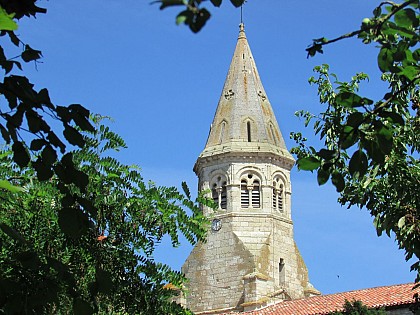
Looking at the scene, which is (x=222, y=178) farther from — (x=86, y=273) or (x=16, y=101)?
(x=16, y=101)

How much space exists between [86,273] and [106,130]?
2.52 meters

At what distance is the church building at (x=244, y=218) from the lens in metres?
48.3

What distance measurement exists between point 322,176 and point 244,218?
144 ft

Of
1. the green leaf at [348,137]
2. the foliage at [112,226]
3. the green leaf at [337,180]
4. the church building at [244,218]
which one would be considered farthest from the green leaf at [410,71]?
the church building at [244,218]

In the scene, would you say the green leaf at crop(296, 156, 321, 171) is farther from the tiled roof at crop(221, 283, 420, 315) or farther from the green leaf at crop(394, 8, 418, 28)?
the tiled roof at crop(221, 283, 420, 315)

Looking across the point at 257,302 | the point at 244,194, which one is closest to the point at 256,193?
the point at 244,194

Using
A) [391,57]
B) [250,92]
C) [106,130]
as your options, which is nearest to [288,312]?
[250,92]

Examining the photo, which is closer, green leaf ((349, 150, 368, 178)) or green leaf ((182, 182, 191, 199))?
green leaf ((349, 150, 368, 178))

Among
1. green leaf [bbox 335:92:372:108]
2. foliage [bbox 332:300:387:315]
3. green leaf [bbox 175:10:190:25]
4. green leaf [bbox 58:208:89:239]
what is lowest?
green leaf [bbox 58:208:89:239]

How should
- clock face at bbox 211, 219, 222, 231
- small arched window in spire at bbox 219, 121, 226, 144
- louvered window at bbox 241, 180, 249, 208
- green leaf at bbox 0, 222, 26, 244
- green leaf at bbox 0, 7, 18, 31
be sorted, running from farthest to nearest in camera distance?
small arched window in spire at bbox 219, 121, 226, 144 → louvered window at bbox 241, 180, 249, 208 → clock face at bbox 211, 219, 222, 231 → green leaf at bbox 0, 222, 26, 244 → green leaf at bbox 0, 7, 18, 31

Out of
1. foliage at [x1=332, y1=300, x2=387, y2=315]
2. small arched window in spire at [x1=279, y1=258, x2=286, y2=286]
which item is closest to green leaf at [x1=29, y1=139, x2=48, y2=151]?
foliage at [x1=332, y1=300, x2=387, y2=315]

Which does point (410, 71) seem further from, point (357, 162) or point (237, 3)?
point (237, 3)

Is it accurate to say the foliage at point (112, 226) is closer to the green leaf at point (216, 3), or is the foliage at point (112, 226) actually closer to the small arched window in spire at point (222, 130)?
the green leaf at point (216, 3)

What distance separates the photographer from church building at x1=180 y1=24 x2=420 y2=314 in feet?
158
